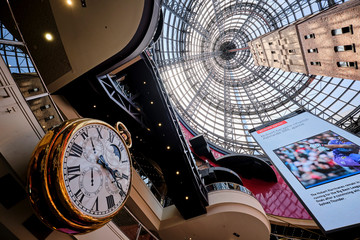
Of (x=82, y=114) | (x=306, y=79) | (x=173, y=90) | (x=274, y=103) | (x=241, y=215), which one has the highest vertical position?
(x=82, y=114)

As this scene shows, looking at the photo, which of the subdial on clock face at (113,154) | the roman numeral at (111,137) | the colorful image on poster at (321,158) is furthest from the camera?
the colorful image on poster at (321,158)

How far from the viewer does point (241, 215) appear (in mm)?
8695

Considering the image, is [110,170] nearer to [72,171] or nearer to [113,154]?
[113,154]

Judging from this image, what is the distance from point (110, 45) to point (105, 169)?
3752mm

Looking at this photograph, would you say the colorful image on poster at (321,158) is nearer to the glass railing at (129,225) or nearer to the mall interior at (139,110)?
the mall interior at (139,110)

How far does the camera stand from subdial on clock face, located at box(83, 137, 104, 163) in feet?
10.1

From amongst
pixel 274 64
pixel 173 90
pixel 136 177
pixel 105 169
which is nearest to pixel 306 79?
pixel 274 64

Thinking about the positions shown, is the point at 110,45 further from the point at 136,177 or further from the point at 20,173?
the point at 136,177

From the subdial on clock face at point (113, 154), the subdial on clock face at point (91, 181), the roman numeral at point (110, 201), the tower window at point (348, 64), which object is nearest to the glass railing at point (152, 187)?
the subdial on clock face at point (113, 154)

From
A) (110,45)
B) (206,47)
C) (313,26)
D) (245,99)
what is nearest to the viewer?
(110,45)

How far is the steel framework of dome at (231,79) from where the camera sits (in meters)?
23.8

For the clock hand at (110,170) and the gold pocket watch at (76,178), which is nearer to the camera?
the gold pocket watch at (76,178)

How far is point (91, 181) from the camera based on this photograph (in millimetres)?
2961

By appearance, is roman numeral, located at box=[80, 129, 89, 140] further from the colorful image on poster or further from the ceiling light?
the colorful image on poster
